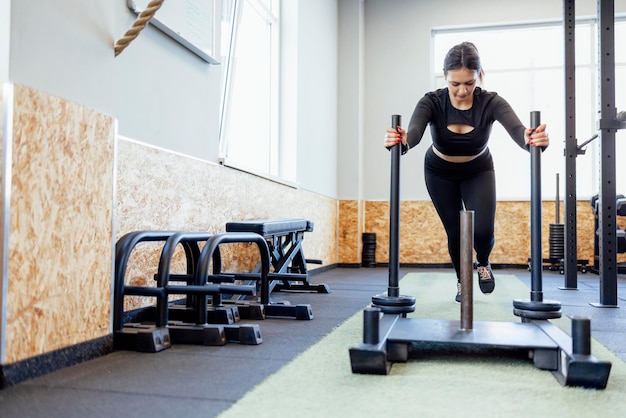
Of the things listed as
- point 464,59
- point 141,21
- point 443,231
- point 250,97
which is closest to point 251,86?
point 250,97

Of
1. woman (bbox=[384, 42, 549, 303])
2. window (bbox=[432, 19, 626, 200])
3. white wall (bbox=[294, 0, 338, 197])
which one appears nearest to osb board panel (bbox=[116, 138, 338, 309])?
white wall (bbox=[294, 0, 338, 197])

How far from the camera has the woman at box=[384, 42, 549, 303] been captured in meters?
2.68

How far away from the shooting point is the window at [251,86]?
4355 mm

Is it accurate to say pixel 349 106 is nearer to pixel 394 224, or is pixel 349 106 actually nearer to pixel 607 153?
pixel 607 153

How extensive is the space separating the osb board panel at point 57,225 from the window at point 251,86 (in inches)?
75.0

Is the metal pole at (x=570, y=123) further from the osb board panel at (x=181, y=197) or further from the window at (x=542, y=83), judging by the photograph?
the window at (x=542, y=83)

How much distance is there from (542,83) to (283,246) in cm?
473

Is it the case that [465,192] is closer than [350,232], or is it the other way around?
[465,192]

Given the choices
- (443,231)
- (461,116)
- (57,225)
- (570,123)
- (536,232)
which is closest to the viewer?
(57,225)

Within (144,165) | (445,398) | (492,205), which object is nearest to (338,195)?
(492,205)

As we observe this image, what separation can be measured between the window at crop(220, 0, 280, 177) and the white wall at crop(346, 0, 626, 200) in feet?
6.26

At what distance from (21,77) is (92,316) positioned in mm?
788

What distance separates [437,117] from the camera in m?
2.88

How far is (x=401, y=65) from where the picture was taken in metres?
7.39
